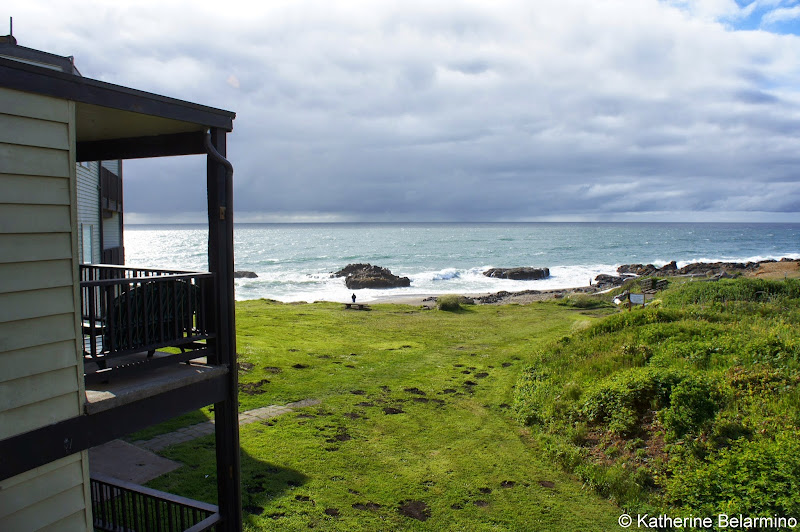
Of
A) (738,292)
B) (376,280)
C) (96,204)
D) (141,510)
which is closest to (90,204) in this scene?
(96,204)

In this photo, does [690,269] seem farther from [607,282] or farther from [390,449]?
[390,449]

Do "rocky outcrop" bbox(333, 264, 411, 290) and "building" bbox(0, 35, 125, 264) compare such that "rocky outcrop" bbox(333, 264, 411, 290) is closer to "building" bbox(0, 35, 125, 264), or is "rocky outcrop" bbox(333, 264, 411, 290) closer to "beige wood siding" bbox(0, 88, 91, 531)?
"building" bbox(0, 35, 125, 264)

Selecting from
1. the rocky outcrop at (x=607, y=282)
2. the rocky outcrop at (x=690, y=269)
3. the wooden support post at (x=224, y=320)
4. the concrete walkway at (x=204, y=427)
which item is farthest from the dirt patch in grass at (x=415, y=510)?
the rocky outcrop at (x=690, y=269)

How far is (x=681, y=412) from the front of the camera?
9375 millimetres

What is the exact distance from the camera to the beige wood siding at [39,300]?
435 centimetres

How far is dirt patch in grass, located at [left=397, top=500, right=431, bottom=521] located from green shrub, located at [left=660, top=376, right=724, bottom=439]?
429 cm

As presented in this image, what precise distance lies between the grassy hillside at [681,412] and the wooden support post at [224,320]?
5801 mm

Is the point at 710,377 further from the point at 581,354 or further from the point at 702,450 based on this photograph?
the point at 581,354

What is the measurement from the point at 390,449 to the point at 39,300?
7379mm

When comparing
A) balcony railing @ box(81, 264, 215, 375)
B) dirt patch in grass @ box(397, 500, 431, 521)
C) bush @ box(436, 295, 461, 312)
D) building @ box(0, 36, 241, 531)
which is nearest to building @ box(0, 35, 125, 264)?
building @ box(0, 36, 241, 531)

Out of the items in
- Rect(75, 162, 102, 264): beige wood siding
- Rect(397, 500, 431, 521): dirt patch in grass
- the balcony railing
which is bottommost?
Rect(397, 500, 431, 521): dirt patch in grass

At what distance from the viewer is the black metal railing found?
22.6 ft

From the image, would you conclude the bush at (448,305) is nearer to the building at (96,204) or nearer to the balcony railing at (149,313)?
the building at (96,204)

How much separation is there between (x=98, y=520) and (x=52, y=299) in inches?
171
